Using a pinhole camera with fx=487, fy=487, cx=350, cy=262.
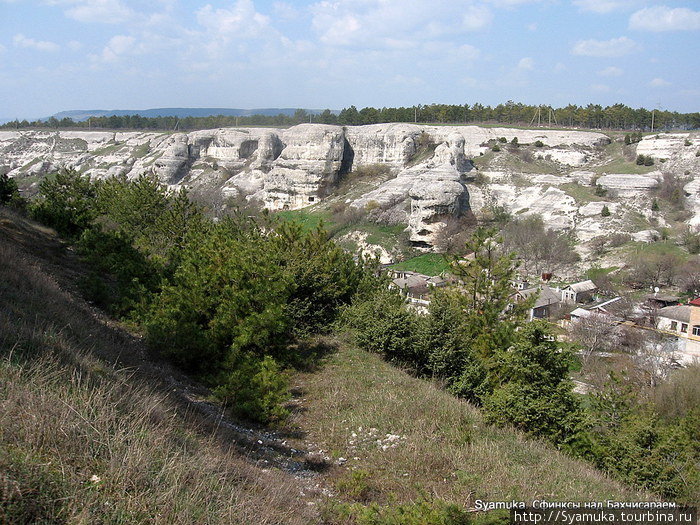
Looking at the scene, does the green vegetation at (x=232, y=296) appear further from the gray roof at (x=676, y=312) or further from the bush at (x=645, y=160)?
the bush at (x=645, y=160)

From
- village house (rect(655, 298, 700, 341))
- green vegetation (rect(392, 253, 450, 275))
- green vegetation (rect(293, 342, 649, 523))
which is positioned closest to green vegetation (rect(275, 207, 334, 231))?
green vegetation (rect(392, 253, 450, 275))

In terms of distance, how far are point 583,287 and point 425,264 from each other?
10.2m

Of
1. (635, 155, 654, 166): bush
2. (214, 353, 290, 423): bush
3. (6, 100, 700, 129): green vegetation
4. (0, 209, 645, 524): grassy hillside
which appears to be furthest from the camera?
(6, 100, 700, 129): green vegetation

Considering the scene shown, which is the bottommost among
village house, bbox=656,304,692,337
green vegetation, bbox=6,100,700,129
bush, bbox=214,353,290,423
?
village house, bbox=656,304,692,337

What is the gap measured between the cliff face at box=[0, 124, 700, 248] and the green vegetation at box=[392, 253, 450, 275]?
5.50ft

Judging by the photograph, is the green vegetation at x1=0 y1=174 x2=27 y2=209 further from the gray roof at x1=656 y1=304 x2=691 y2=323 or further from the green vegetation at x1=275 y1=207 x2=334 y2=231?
the gray roof at x1=656 y1=304 x2=691 y2=323

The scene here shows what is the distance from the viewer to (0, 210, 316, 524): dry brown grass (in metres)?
2.72

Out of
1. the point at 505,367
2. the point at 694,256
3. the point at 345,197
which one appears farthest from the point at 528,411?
the point at 345,197

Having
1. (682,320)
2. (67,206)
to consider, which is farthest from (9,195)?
(682,320)

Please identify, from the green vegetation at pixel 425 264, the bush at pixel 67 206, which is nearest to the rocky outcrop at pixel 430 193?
the green vegetation at pixel 425 264

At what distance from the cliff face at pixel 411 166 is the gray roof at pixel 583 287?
21.4 feet

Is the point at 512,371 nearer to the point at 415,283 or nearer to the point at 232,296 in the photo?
the point at 232,296

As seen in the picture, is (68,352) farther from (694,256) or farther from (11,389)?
(694,256)

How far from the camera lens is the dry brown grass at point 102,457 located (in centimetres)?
272
